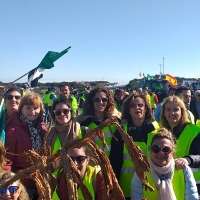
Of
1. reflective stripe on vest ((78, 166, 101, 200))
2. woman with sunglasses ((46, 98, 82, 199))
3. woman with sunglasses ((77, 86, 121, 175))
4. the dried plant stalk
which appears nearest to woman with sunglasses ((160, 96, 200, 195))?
woman with sunglasses ((77, 86, 121, 175))

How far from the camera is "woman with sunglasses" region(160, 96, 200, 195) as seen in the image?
9.44ft

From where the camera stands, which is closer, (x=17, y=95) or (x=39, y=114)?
(x=39, y=114)

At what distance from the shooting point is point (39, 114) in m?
3.26

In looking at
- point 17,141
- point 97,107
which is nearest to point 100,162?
point 17,141

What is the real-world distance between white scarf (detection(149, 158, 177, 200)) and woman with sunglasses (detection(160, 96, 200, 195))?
13 centimetres

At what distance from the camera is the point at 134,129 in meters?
3.35

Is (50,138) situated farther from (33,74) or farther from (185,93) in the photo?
(185,93)

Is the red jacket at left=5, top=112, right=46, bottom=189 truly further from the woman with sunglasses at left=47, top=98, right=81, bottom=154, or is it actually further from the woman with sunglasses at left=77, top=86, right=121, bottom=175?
the woman with sunglasses at left=77, top=86, right=121, bottom=175

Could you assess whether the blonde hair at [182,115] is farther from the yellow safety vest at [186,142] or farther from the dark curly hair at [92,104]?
the dark curly hair at [92,104]

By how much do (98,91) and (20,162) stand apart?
4.87ft

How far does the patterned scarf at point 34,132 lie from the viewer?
294cm

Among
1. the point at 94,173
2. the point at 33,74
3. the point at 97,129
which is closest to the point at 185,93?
the point at 33,74

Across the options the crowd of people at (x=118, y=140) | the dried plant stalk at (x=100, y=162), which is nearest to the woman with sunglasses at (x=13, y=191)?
the crowd of people at (x=118, y=140)

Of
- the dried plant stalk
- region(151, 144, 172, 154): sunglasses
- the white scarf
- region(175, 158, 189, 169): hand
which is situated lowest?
the white scarf
